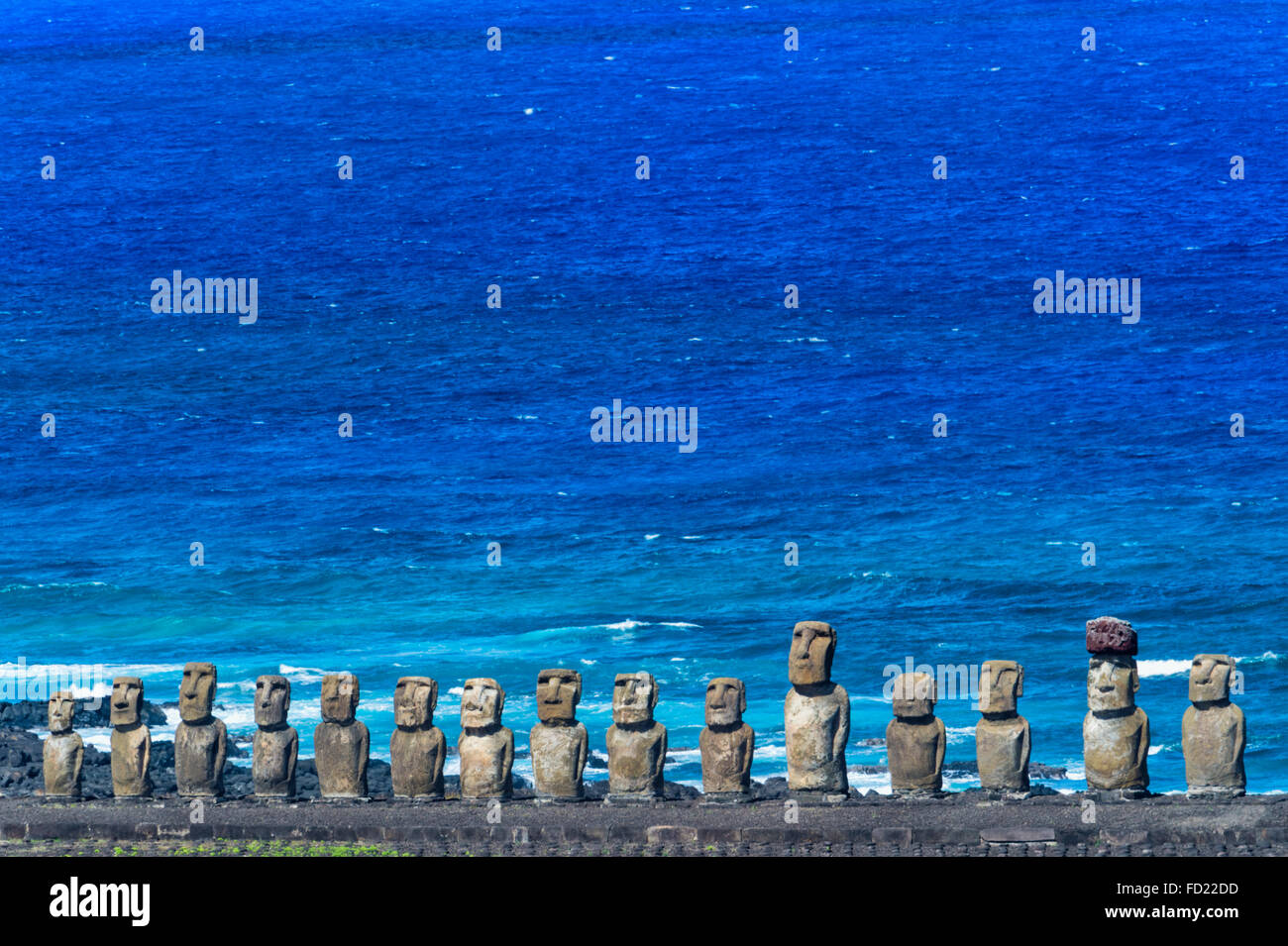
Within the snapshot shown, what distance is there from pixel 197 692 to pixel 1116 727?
14588 mm

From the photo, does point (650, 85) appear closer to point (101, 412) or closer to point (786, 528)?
point (101, 412)

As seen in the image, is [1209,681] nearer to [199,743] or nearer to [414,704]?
[414,704]

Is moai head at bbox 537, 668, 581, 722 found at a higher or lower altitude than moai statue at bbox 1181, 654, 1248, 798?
higher

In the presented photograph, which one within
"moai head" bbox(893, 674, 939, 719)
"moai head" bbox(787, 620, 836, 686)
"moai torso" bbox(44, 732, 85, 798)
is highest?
"moai head" bbox(787, 620, 836, 686)

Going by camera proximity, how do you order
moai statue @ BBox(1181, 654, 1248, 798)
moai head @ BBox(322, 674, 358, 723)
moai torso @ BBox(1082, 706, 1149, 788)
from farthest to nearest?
moai head @ BBox(322, 674, 358, 723), moai torso @ BBox(1082, 706, 1149, 788), moai statue @ BBox(1181, 654, 1248, 798)

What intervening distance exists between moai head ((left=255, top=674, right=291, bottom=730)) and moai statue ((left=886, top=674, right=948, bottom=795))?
9.73 m

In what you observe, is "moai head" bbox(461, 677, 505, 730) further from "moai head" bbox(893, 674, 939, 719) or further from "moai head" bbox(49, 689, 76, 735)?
"moai head" bbox(49, 689, 76, 735)

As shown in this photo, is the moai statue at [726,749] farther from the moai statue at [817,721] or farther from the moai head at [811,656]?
A: the moai head at [811,656]

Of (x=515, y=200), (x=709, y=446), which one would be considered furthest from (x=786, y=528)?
(x=515, y=200)

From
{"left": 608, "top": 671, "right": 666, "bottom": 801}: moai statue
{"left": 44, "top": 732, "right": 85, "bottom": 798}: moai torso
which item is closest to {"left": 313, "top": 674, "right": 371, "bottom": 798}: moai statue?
{"left": 608, "top": 671, "right": 666, "bottom": 801}: moai statue

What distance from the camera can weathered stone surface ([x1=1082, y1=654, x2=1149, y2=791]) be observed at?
33.6 metres

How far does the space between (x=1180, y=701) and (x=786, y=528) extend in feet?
88.2

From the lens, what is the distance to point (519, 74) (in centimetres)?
16625

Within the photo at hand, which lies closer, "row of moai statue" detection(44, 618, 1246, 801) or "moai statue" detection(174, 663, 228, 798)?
"row of moai statue" detection(44, 618, 1246, 801)
